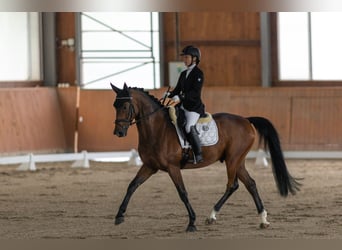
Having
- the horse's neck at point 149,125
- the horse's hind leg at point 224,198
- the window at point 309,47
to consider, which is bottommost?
the horse's hind leg at point 224,198

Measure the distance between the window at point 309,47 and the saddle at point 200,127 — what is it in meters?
9.08

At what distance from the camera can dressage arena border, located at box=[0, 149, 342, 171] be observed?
A: 13.0 m

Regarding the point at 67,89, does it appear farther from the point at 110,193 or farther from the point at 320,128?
the point at 110,193

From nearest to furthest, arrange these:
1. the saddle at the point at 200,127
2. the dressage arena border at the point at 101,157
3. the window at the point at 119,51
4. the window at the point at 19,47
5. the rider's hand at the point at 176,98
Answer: the rider's hand at the point at 176,98
the saddle at the point at 200,127
the dressage arena border at the point at 101,157
the window at the point at 19,47
the window at the point at 119,51

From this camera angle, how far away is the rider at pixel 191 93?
6223 millimetres

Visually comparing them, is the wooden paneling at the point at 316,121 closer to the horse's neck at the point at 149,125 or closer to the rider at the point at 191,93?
the rider at the point at 191,93

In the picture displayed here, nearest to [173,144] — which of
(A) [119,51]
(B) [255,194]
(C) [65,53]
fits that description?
(B) [255,194]

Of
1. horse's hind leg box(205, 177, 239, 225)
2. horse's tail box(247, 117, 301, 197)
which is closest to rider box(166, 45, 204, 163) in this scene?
horse's hind leg box(205, 177, 239, 225)

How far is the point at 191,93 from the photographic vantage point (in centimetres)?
632

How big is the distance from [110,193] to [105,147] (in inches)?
227

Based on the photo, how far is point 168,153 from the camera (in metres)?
6.43

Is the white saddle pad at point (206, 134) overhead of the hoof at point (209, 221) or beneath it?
overhead

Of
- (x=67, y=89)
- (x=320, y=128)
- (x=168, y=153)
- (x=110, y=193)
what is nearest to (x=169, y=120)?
(x=168, y=153)

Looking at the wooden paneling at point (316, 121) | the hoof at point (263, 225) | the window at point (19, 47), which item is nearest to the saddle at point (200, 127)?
the hoof at point (263, 225)
